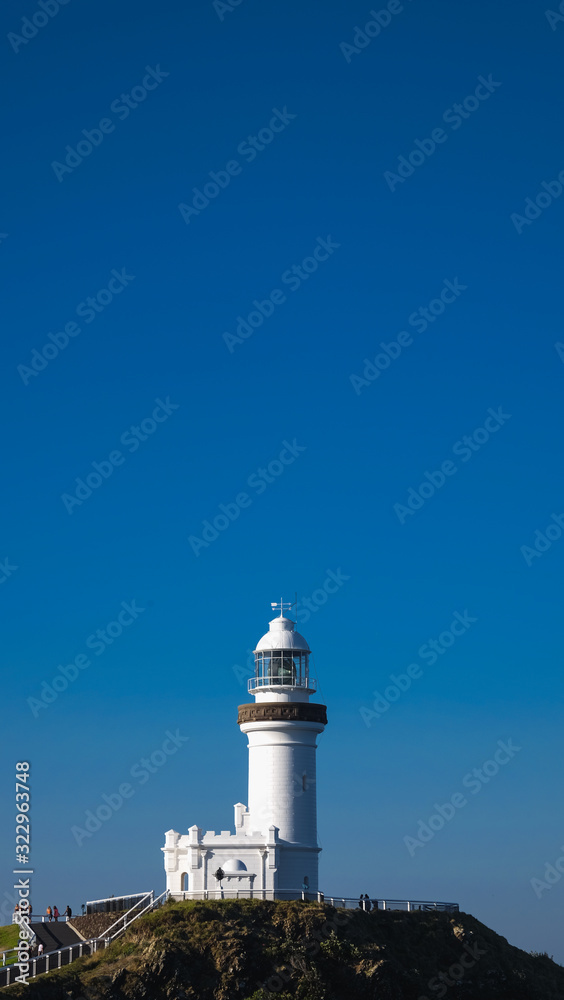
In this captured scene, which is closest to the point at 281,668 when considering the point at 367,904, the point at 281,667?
the point at 281,667

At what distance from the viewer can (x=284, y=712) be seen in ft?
203

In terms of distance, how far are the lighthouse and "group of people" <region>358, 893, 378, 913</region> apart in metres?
2.69

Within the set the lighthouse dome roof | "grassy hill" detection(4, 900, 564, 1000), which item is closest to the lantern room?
the lighthouse dome roof

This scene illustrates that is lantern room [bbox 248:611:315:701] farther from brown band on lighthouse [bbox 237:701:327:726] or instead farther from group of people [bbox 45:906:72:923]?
group of people [bbox 45:906:72:923]

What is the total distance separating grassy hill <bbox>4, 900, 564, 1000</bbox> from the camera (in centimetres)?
4944

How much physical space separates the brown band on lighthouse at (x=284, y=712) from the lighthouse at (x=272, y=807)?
48 millimetres

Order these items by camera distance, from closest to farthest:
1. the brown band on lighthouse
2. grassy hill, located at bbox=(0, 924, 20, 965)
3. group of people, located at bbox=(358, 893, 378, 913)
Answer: grassy hill, located at bbox=(0, 924, 20, 965) → group of people, located at bbox=(358, 893, 378, 913) → the brown band on lighthouse

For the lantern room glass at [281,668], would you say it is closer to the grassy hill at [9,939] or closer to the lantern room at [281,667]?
the lantern room at [281,667]

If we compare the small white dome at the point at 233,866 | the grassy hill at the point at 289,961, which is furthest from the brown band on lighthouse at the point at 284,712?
the grassy hill at the point at 289,961

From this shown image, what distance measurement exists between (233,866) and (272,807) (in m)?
4.12

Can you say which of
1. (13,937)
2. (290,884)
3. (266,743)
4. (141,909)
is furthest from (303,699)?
(13,937)

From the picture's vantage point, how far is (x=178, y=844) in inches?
2360

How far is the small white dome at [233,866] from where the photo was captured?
5784 centimetres

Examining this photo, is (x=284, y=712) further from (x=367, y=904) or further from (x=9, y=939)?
(x=9, y=939)
